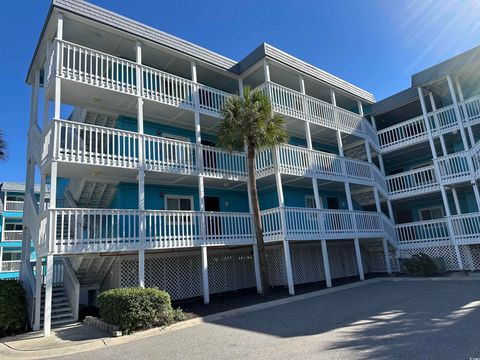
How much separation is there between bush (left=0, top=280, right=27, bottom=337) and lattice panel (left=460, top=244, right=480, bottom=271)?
19.7m

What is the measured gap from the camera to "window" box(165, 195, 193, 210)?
51.9 feet

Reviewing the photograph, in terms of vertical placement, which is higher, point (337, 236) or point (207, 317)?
point (337, 236)

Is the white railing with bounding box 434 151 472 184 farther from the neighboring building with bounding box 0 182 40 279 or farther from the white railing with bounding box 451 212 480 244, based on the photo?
the neighboring building with bounding box 0 182 40 279

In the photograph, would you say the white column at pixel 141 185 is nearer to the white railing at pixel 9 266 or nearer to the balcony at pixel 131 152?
the balcony at pixel 131 152

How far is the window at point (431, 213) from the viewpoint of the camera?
21.6 meters

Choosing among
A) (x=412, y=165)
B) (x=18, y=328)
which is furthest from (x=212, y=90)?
(x=412, y=165)

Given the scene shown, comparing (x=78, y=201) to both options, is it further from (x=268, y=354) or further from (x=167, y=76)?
(x=268, y=354)

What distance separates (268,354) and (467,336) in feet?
12.7

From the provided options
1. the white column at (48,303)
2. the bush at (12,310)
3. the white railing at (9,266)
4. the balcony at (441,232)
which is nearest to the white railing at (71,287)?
the bush at (12,310)

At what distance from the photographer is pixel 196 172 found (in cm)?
1431

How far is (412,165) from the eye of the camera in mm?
23516

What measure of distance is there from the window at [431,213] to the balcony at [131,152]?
540 inches

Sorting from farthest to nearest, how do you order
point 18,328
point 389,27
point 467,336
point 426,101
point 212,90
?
point 426,101 → point 212,90 → point 389,27 → point 18,328 → point 467,336

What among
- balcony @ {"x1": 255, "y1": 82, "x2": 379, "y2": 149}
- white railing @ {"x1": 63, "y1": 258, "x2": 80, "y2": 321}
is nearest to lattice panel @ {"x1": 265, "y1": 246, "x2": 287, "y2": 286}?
balcony @ {"x1": 255, "y1": 82, "x2": 379, "y2": 149}
